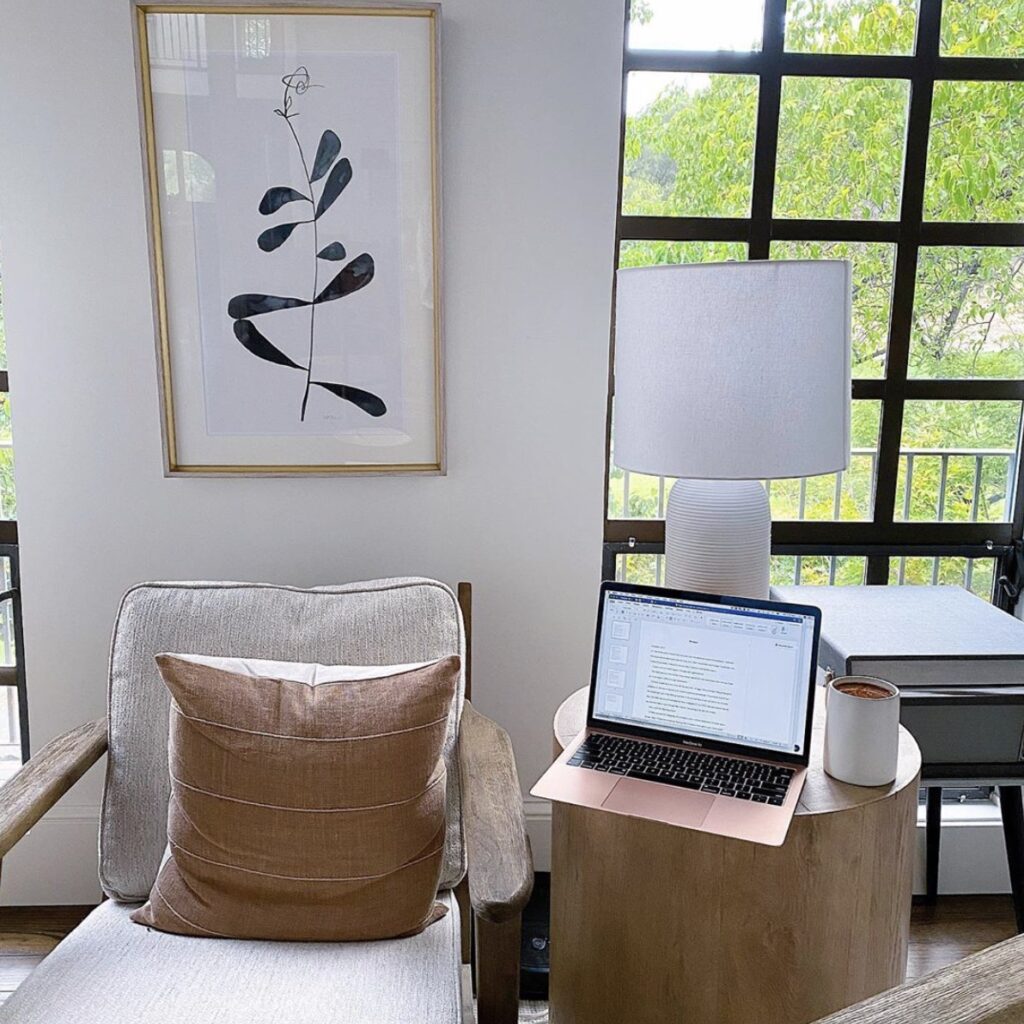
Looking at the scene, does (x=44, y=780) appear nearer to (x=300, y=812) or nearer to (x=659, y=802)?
(x=300, y=812)

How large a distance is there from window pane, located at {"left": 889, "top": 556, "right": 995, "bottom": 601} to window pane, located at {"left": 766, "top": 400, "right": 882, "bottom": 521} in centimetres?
16

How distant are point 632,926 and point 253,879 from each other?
1.86ft

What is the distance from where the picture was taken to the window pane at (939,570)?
2.29 m

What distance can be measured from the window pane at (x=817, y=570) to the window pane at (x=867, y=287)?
45 cm

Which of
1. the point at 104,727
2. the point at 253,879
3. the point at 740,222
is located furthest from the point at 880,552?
the point at 104,727

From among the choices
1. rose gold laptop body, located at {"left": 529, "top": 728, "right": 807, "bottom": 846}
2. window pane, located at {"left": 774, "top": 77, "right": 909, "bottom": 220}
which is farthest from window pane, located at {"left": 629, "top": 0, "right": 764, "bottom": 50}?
rose gold laptop body, located at {"left": 529, "top": 728, "right": 807, "bottom": 846}

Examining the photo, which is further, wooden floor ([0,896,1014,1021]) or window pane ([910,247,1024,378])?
window pane ([910,247,1024,378])

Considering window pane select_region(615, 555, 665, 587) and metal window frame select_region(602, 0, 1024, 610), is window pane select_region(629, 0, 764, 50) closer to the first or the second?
metal window frame select_region(602, 0, 1024, 610)

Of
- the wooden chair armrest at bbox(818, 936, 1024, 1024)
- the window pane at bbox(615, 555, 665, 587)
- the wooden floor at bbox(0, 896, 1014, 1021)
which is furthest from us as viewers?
the window pane at bbox(615, 555, 665, 587)

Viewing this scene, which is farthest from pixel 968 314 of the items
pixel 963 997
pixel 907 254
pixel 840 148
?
pixel 963 997

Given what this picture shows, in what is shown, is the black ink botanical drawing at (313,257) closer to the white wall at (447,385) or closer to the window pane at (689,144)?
the white wall at (447,385)

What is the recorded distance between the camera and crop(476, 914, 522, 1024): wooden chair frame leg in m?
1.22

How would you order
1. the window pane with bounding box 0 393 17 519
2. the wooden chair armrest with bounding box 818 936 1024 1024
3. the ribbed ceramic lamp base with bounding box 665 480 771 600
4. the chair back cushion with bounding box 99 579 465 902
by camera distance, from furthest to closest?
the window pane with bounding box 0 393 17 519 → the chair back cushion with bounding box 99 579 465 902 → the ribbed ceramic lamp base with bounding box 665 480 771 600 → the wooden chair armrest with bounding box 818 936 1024 1024

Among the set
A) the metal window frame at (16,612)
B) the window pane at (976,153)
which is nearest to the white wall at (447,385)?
the metal window frame at (16,612)
